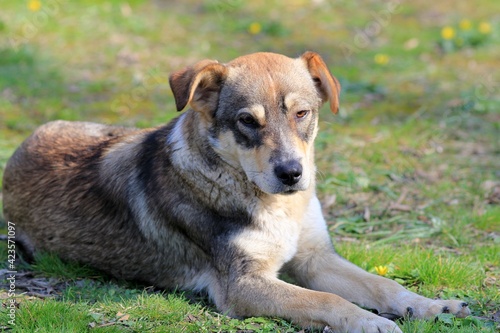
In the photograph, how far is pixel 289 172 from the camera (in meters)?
4.67

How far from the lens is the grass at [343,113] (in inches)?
197

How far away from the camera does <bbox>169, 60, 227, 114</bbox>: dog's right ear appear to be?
4.81 meters

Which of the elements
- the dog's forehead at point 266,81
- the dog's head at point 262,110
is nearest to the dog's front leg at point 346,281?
the dog's head at point 262,110

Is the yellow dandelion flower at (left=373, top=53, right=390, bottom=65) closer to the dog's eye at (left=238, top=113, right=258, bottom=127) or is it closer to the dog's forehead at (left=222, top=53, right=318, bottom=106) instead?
the dog's forehead at (left=222, top=53, right=318, bottom=106)

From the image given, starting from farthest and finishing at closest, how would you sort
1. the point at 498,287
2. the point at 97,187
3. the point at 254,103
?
the point at 97,187, the point at 498,287, the point at 254,103

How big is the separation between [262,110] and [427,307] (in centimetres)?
164

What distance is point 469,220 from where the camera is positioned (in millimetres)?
6387

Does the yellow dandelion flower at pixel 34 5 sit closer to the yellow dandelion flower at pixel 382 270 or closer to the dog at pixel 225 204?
the dog at pixel 225 204

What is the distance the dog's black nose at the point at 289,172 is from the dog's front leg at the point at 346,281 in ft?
2.31

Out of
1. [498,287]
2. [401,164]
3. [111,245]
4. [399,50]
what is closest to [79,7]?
[399,50]

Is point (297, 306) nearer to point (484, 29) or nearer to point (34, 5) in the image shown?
point (484, 29)

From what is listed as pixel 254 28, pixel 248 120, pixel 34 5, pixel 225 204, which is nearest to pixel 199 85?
pixel 248 120

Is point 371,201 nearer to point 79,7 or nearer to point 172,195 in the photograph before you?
point 172,195

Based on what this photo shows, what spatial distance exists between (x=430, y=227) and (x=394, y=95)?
3392 mm
